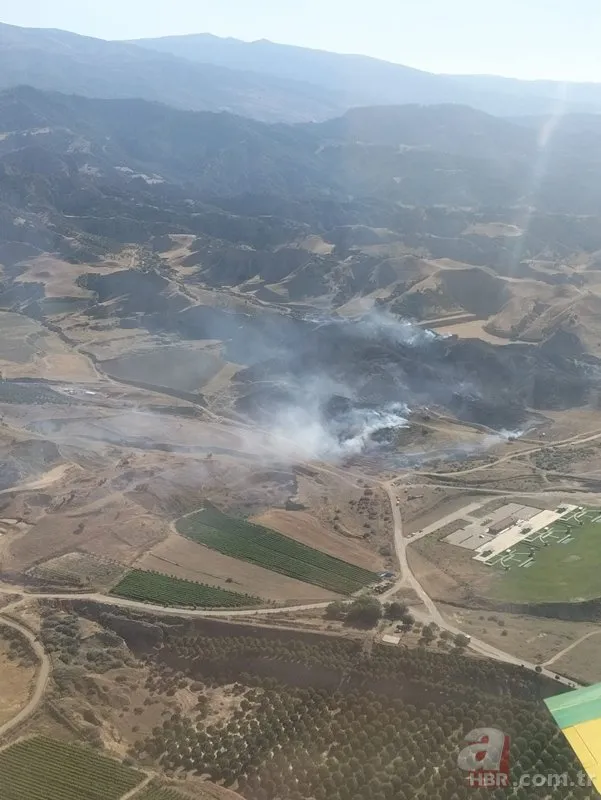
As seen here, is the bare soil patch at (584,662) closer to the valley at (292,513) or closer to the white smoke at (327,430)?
the valley at (292,513)

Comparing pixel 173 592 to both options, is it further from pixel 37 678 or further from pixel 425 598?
pixel 425 598

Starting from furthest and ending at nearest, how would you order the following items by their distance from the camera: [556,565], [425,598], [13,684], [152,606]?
[556,565] < [425,598] < [152,606] < [13,684]

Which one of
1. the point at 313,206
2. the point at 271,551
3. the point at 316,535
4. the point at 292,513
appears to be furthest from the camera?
the point at 313,206

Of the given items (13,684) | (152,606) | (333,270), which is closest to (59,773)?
(13,684)

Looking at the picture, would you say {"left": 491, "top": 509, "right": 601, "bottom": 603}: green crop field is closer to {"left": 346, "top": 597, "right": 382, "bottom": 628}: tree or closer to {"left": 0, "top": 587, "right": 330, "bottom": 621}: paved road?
{"left": 346, "top": 597, "right": 382, "bottom": 628}: tree

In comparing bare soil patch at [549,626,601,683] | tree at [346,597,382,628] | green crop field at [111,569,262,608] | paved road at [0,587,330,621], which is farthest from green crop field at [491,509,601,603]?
green crop field at [111,569,262,608]

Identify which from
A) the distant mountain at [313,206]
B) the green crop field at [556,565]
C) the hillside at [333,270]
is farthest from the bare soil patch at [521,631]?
the distant mountain at [313,206]
